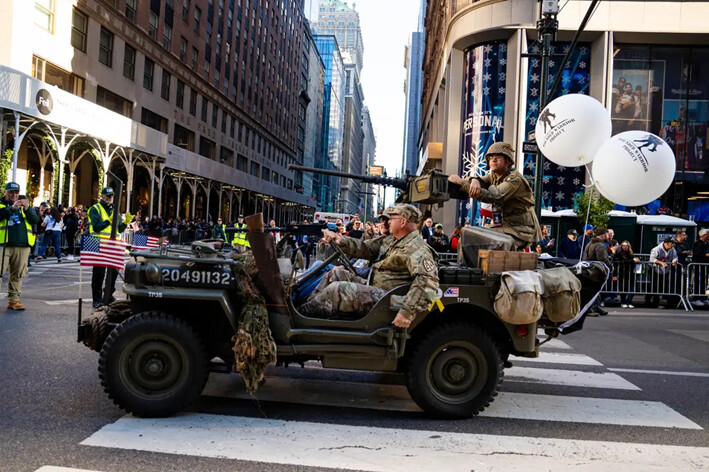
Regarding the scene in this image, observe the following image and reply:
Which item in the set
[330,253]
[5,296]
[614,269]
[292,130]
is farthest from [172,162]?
[292,130]

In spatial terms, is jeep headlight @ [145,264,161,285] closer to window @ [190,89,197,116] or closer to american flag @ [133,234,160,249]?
american flag @ [133,234,160,249]

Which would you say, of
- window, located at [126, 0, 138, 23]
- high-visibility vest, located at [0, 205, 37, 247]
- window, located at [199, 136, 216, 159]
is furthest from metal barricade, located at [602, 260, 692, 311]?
window, located at [199, 136, 216, 159]

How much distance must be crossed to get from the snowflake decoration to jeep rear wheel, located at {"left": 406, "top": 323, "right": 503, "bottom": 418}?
21241 mm

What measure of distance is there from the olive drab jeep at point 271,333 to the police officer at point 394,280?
13 centimetres

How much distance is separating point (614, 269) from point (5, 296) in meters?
13.6

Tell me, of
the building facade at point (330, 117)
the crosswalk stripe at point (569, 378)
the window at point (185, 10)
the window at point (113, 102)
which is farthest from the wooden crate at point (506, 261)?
the building facade at point (330, 117)

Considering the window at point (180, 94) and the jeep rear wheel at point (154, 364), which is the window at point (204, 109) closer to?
the window at point (180, 94)

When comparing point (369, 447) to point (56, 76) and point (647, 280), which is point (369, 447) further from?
point (56, 76)

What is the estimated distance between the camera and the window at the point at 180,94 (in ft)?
129

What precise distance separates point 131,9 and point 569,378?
3347cm

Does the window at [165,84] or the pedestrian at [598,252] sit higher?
the window at [165,84]

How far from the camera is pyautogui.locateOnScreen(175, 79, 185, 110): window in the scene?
129 ft

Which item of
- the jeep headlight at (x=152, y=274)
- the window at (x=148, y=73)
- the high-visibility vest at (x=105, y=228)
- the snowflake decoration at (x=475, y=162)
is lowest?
the jeep headlight at (x=152, y=274)

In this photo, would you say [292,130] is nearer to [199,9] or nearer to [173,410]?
[199,9]
